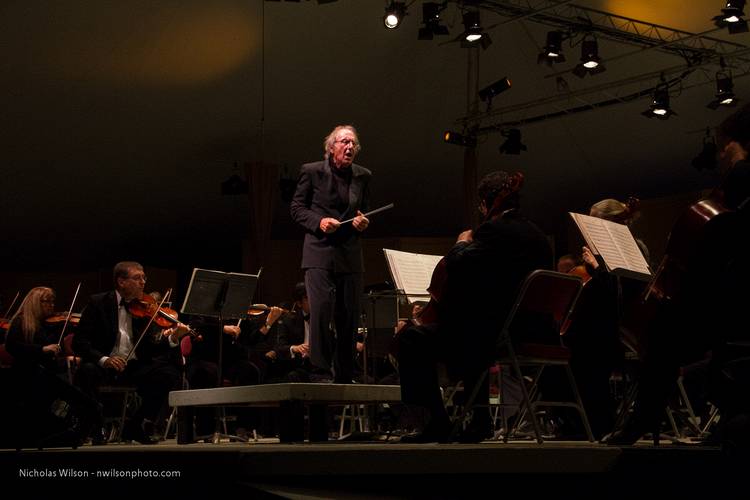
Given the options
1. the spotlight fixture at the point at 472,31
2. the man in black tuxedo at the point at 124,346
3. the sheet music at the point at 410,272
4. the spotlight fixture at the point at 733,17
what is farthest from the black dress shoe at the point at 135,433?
the spotlight fixture at the point at 733,17

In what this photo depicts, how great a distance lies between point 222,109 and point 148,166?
1582mm

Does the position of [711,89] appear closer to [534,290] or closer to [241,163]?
[241,163]

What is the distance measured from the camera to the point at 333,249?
4730 millimetres

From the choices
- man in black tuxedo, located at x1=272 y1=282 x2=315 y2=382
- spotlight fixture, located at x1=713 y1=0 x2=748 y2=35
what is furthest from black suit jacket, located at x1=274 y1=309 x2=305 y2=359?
spotlight fixture, located at x1=713 y1=0 x2=748 y2=35

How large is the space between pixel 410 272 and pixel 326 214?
559 millimetres

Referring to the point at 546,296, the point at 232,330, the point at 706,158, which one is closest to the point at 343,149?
the point at 546,296

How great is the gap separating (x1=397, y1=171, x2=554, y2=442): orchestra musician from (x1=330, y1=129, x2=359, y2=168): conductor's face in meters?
1.16

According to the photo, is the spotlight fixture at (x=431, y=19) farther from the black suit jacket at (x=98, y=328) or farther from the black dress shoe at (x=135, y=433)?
the black dress shoe at (x=135, y=433)

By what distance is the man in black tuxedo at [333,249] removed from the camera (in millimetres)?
4688

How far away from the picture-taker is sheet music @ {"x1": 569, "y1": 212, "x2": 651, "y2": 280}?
4051 millimetres

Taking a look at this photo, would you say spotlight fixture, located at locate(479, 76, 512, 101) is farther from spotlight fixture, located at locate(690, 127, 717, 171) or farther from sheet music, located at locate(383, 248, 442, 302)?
sheet music, located at locate(383, 248, 442, 302)

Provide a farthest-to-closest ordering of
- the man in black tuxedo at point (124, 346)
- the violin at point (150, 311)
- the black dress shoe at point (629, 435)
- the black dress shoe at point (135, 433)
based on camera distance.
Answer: the violin at point (150, 311) < the man in black tuxedo at point (124, 346) < the black dress shoe at point (135, 433) < the black dress shoe at point (629, 435)

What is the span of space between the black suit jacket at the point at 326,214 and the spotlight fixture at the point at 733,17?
5.57 meters

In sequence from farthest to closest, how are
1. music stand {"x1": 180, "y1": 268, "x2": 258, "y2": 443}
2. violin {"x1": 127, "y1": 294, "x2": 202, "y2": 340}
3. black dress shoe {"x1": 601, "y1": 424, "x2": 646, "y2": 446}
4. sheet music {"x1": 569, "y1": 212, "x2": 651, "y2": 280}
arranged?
violin {"x1": 127, "y1": 294, "x2": 202, "y2": 340}, music stand {"x1": 180, "y1": 268, "x2": 258, "y2": 443}, sheet music {"x1": 569, "y1": 212, "x2": 651, "y2": 280}, black dress shoe {"x1": 601, "y1": 424, "x2": 646, "y2": 446}
